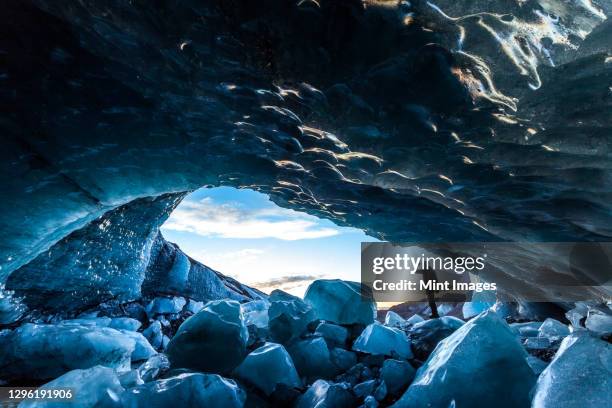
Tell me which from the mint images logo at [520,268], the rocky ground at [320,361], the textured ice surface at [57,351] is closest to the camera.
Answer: the rocky ground at [320,361]

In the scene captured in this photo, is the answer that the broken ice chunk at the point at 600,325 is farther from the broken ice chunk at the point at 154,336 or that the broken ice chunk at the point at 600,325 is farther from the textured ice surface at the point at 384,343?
the broken ice chunk at the point at 154,336

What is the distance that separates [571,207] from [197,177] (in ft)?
13.1

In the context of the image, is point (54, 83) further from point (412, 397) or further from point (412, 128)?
point (412, 397)

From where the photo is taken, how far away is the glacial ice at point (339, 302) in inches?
153

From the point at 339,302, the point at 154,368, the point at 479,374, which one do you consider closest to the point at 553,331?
the point at 339,302

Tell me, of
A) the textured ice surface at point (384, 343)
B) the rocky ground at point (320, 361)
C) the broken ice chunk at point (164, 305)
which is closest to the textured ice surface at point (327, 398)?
the rocky ground at point (320, 361)

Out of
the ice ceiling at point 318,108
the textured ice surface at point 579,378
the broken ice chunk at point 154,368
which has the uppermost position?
the ice ceiling at point 318,108

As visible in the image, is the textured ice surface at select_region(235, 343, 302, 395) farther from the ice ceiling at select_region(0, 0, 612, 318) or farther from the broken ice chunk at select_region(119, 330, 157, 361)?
the ice ceiling at select_region(0, 0, 612, 318)

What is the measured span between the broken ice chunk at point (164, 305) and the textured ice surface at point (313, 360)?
5495mm

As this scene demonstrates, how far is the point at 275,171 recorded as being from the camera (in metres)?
3.50

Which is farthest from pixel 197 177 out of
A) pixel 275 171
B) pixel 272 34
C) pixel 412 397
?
pixel 412 397

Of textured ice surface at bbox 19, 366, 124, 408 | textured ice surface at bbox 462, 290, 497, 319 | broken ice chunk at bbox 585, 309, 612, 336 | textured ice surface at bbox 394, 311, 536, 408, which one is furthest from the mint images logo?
textured ice surface at bbox 19, 366, 124, 408

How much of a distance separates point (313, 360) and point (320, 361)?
0.22ft

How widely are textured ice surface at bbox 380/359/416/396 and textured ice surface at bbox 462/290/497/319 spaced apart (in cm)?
620
